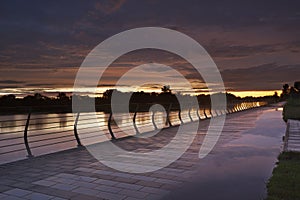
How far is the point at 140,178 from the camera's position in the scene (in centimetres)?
502

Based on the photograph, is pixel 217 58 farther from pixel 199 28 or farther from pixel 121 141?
pixel 121 141

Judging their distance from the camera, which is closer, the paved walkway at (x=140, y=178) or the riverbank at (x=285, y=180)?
the riverbank at (x=285, y=180)

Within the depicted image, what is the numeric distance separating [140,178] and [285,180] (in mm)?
2404

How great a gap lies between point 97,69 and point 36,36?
23.9 ft

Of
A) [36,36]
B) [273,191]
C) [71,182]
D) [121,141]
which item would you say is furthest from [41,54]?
[273,191]

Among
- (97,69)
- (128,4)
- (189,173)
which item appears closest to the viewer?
(189,173)

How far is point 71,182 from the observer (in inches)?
188

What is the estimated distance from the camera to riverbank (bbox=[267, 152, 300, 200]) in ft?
13.1

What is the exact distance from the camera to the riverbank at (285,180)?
13.1 ft

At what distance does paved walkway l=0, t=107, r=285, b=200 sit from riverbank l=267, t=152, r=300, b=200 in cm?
16

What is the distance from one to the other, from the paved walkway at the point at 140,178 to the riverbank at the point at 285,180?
164 mm

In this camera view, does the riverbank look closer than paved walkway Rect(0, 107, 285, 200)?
Yes

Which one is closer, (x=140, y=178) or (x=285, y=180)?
(x=285, y=180)

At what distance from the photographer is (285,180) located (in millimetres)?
4652
